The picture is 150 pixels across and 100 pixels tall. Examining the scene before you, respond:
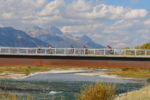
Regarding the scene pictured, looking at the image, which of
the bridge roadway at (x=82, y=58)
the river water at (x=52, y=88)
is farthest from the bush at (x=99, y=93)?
the bridge roadway at (x=82, y=58)

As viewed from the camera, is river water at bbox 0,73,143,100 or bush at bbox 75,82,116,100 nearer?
bush at bbox 75,82,116,100

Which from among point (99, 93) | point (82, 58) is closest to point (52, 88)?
point (82, 58)

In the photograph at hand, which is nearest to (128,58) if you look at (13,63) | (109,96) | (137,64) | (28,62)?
(137,64)

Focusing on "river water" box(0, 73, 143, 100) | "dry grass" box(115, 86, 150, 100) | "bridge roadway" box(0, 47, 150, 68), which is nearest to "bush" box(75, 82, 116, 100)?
"dry grass" box(115, 86, 150, 100)

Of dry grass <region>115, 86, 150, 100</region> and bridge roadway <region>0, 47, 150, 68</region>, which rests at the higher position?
bridge roadway <region>0, 47, 150, 68</region>

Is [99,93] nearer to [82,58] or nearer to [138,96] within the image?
[138,96]

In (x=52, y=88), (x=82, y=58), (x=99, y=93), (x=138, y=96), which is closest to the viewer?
(x=99, y=93)

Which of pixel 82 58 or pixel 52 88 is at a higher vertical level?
pixel 82 58

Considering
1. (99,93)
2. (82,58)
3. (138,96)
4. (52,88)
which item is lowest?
(52,88)

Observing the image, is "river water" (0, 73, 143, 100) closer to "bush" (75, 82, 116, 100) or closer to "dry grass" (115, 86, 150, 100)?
"dry grass" (115, 86, 150, 100)

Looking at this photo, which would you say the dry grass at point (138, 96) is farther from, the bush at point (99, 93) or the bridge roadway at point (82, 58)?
the bridge roadway at point (82, 58)

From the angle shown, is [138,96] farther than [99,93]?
Yes

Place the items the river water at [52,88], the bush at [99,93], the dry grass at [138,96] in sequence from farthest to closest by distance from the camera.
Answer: the river water at [52,88] → the dry grass at [138,96] → the bush at [99,93]

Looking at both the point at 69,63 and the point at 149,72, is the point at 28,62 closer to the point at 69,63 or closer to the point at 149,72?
the point at 69,63
